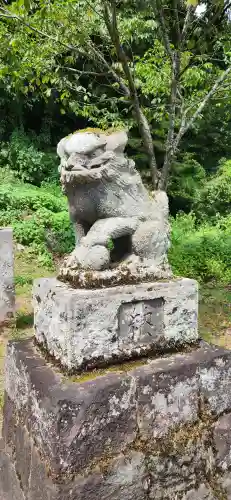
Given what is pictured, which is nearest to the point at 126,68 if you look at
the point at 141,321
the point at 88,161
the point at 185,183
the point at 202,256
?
the point at 88,161

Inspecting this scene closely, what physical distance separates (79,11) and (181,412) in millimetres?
4806

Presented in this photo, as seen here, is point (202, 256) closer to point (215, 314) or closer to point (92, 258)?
point (215, 314)

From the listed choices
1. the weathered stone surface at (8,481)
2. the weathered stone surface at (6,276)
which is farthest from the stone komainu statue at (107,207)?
the weathered stone surface at (6,276)

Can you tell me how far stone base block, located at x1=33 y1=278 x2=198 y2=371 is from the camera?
192 centimetres

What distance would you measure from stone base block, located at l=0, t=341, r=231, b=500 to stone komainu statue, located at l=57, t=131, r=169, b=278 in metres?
0.54

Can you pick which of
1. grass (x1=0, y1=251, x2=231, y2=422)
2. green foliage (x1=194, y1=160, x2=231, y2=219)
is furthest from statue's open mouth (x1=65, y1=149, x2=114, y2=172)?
green foliage (x1=194, y1=160, x2=231, y2=219)

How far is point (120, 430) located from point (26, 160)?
10.3 meters

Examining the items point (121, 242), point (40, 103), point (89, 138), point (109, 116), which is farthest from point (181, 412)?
point (40, 103)

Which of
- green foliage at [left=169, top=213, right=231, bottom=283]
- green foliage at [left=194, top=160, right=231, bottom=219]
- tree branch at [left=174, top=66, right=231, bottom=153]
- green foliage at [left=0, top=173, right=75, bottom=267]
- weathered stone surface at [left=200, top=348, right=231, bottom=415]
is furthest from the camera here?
green foliage at [left=194, top=160, right=231, bottom=219]

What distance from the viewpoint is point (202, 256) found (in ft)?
23.7

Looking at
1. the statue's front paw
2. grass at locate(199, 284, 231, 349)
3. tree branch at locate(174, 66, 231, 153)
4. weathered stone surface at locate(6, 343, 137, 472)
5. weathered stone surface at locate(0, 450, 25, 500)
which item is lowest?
weathered stone surface at locate(0, 450, 25, 500)

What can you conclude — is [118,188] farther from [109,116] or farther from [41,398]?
[109,116]

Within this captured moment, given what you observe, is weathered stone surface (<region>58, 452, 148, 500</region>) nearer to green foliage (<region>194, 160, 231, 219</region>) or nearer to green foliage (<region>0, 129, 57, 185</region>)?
green foliage (<region>0, 129, 57, 185</region>)

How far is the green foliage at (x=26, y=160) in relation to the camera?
11.4m
